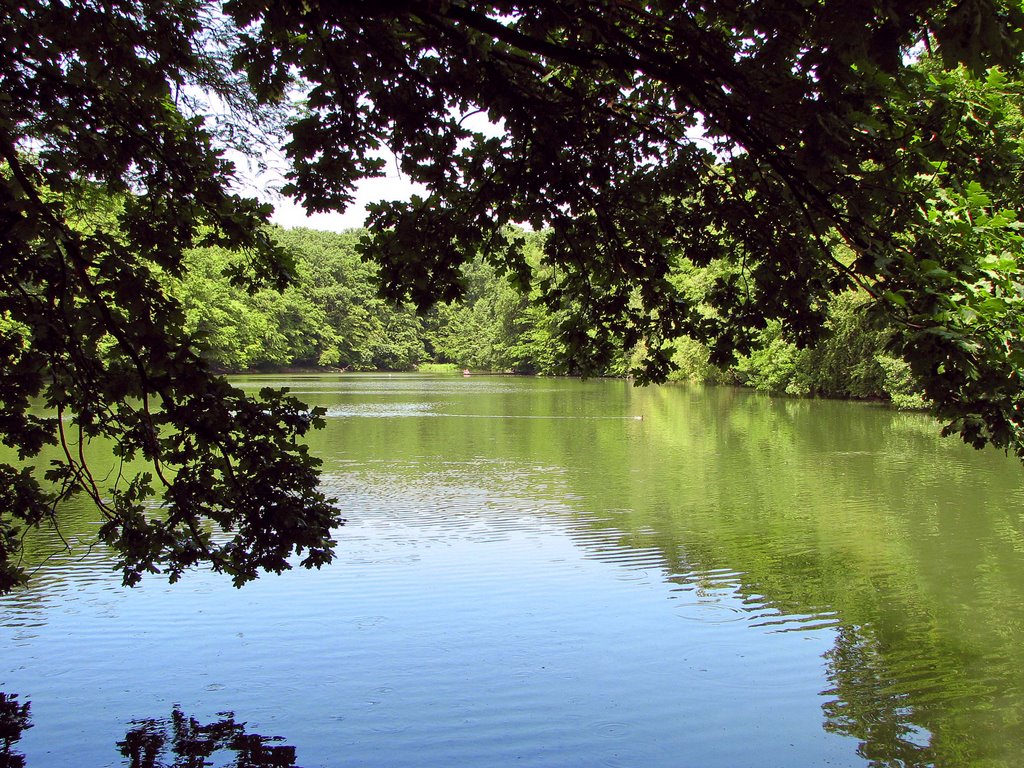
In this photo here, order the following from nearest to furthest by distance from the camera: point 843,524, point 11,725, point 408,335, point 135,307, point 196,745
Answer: point 135,307 < point 196,745 < point 11,725 < point 843,524 < point 408,335

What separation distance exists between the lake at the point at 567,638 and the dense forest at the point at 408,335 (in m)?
15.1

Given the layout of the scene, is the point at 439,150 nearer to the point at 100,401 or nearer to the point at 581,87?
the point at 581,87

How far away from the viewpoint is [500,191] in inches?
223

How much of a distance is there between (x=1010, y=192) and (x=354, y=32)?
11.7 ft

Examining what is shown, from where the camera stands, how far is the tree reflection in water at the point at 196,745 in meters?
4.84

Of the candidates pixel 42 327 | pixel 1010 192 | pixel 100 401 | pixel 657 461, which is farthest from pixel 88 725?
pixel 657 461

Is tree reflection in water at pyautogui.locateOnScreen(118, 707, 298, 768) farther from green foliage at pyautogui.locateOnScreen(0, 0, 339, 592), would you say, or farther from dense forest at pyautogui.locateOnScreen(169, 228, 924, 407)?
dense forest at pyautogui.locateOnScreen(169, 228, 924, 407)

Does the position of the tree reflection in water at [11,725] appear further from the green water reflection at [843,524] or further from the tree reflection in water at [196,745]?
the green water reflection at [843,524]

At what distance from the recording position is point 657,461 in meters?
17.1

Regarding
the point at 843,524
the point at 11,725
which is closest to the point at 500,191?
the point at 11,725

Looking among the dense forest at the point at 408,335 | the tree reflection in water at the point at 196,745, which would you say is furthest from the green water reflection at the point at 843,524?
the dense forest at the point at 408,335

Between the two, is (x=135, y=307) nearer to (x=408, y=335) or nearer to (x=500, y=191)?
(x=500, y=191)

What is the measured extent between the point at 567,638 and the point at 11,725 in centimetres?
372

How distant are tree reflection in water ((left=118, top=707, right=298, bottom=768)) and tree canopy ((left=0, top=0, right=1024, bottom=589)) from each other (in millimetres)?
953
